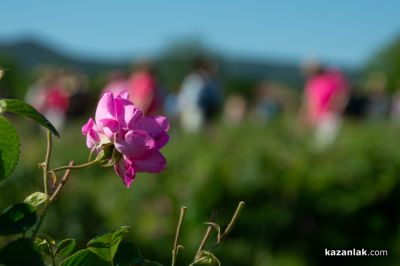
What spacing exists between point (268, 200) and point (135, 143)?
15.2 ft

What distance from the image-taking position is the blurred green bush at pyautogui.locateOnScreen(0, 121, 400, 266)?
201 inches

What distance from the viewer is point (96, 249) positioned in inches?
34.9

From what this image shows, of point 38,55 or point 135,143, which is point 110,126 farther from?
point 38,55

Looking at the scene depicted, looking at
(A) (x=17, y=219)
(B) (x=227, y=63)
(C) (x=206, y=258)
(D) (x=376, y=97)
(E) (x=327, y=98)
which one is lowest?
(B) (x=227, y=63)

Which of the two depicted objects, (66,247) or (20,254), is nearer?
(20,254)

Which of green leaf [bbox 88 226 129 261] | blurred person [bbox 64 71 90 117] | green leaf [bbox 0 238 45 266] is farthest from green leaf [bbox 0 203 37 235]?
blurred person [bbox 64 71 90 117]

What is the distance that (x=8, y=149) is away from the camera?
848 mm

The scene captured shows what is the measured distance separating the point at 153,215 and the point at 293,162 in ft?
3.69

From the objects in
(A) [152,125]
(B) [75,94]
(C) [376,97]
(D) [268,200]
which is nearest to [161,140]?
(A) [152,125]

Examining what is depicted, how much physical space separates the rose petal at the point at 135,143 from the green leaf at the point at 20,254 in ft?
0.55

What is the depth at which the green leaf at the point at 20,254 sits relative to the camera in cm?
76

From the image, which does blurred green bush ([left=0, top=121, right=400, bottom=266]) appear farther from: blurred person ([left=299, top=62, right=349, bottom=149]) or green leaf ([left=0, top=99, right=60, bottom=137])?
green leaf ([left=0, top=99, right=60, bottom=137])

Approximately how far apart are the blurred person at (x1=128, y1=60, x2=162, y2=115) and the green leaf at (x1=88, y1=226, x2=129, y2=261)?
7349 millimetres

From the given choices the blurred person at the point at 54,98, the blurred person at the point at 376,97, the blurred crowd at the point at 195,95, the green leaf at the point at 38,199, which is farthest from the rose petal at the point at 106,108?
the blurred person at the point at 376,97
